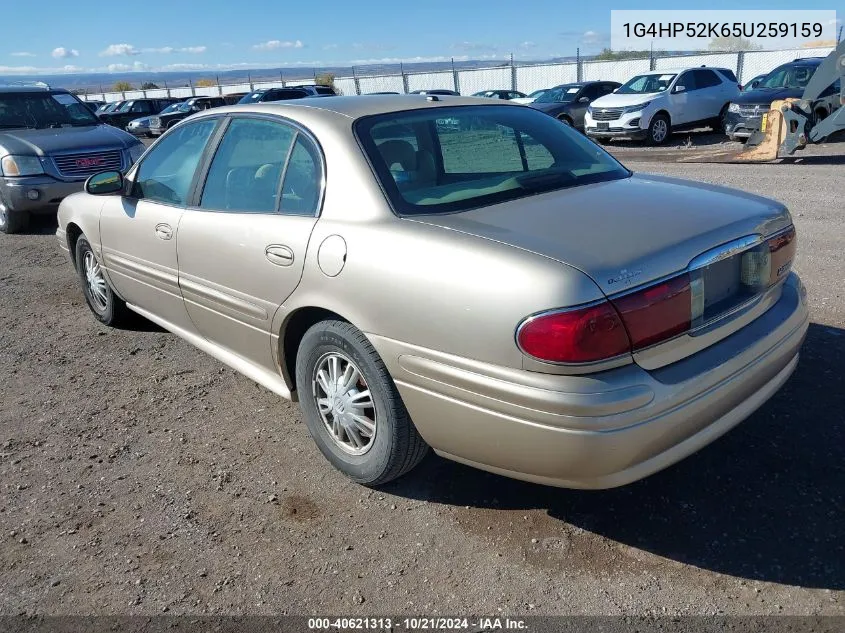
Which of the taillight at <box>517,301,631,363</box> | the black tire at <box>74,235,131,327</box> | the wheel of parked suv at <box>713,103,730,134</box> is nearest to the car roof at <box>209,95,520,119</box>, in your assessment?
the taillight at <box>517,301,631,363</box>

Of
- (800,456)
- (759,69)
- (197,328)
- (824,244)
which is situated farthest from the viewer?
(759,69)

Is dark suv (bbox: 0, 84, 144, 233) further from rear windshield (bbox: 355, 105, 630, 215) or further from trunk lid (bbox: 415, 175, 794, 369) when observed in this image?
trunk lid (bbox: 415, 175, 794, 369)

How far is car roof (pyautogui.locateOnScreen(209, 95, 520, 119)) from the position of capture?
342cm

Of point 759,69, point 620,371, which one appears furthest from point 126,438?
point 759,69

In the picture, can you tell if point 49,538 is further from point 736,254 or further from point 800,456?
point 800,456

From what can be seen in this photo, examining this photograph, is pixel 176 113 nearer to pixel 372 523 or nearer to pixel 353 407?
pixel 353 407

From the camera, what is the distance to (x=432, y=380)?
103 inches

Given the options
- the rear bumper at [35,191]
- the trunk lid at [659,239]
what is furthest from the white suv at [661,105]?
the trunk lid at [659,239]

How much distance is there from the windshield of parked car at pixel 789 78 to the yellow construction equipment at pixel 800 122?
4.00 m

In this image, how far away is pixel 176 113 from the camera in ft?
86.3

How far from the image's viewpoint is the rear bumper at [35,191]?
891 cm

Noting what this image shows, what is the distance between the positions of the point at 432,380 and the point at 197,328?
1.97 metres

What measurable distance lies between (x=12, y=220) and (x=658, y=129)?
1320 centimetres

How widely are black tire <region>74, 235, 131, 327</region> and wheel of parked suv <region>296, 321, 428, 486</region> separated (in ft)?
8.34
